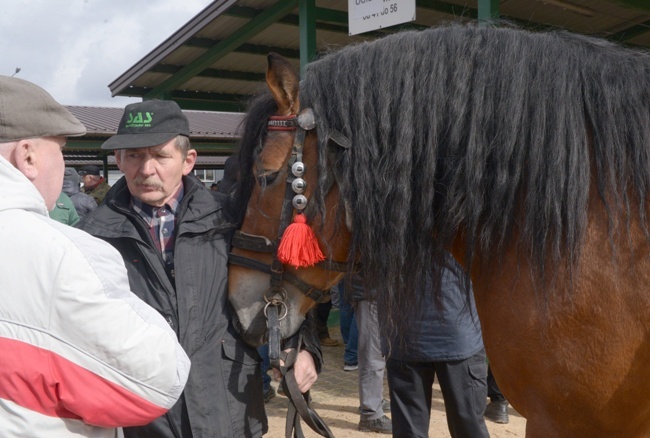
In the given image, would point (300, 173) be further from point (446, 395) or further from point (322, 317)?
point (322, 317)

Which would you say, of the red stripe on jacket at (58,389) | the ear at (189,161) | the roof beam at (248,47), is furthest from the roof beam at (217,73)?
the red stripe on jacket at (58,389)

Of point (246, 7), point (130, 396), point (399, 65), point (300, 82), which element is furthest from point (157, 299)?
point (246, 7)

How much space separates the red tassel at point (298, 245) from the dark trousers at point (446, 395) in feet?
4.74

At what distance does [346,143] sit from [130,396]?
0.98 metres

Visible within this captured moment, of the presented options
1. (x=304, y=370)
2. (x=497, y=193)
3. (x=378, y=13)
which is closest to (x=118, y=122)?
(x=378, y=13)

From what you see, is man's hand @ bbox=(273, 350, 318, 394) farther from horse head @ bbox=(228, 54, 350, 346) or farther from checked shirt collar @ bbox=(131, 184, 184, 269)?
checked shirt collar @ bbox=(131, 184, 184, 269)

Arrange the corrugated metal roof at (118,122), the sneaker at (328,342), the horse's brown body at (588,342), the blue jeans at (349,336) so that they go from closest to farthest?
the horse's brown body at (588,342) → the blue jeans at (349,336) → the sneaker at (328,342) → the corrugated metal roof at (118,122)

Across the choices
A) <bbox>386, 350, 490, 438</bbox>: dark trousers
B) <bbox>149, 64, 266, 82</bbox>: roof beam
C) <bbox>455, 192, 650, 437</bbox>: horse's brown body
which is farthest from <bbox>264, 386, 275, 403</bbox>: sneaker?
<bbox>149, 64, 266, 82</bbox>: roof beam

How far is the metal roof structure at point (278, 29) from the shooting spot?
22.6 feet

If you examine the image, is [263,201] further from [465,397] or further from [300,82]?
[465,397]

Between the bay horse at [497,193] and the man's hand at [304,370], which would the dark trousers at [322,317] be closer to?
the man's hand at [304,370]

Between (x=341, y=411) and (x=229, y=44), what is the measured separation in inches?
211

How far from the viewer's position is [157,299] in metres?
1.94

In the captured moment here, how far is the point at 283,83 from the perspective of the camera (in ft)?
5.99
